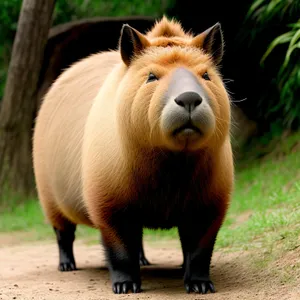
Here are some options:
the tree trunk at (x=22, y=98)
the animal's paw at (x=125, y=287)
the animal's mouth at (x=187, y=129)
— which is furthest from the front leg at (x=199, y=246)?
the tree trunk at (x=22, y=98)

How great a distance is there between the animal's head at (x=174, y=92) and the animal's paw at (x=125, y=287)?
1.00 metres

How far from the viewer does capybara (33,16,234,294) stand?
4262mm

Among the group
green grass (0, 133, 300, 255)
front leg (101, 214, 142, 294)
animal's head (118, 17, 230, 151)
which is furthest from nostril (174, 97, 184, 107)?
green grass (0, 133, 300, 255)

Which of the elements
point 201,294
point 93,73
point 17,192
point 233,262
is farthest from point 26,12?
point 201,294

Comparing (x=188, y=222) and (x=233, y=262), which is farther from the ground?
(x=188, y=222)

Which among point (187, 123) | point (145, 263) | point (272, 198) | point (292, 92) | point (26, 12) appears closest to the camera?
point (187, 123)

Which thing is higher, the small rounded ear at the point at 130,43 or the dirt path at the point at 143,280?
the small rounded ear at the point at 130,43

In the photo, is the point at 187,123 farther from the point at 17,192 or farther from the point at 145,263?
the point at 17,192

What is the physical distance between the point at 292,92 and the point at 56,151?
14.1 ft

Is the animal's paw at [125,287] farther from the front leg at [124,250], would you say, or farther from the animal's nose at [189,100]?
the animal's nose at [189,100]

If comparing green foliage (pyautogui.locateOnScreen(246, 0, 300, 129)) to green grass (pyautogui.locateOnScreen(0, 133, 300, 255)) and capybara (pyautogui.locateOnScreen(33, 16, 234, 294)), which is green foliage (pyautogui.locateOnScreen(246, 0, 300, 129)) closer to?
green grass (pyautogui.locateOnScreen(0, 133, 300, 255))

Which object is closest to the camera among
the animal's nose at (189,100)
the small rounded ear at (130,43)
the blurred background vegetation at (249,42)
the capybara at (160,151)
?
the animal's nose at (189,100)

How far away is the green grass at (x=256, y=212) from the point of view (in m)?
5.66

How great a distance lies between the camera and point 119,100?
15.1 feet
